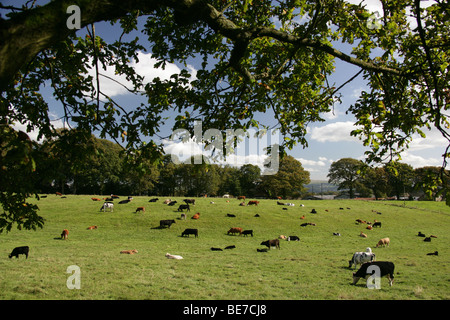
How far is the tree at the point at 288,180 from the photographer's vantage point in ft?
240

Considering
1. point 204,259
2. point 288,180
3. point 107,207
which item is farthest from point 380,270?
point 288,180

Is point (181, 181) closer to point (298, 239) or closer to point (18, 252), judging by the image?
point (298, 239)

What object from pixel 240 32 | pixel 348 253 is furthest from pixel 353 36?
pixel 348 253

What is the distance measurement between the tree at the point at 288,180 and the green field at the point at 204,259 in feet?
Result: 121

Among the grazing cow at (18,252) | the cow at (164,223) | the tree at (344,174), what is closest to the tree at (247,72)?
the grazing cow at (18,252)

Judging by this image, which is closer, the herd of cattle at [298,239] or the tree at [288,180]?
the herd of cattle at [298,239]

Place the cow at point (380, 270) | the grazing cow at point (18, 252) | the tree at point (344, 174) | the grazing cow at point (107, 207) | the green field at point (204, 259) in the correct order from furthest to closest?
the tree at point (344, 174) < the grazing cow at point (107, 207) < the grazing cow at point (18, 252) < the cow at point (380, 270) < the green field at point (204, 259)

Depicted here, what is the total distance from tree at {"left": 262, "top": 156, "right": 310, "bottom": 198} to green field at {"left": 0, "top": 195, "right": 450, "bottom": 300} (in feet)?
121

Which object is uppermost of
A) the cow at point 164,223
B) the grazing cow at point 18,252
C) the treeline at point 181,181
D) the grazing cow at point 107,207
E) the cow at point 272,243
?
the treeline at point 181,181

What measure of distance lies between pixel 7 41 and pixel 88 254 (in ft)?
54.9

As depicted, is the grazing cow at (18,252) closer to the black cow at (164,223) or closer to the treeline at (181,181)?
the black cow at (164,223)

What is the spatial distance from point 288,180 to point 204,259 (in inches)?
2427
